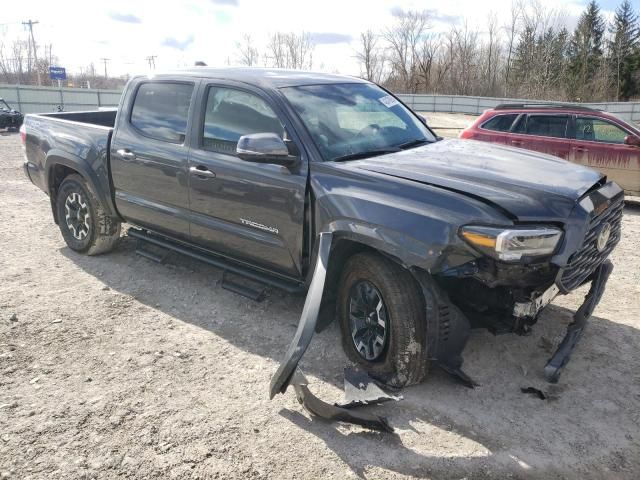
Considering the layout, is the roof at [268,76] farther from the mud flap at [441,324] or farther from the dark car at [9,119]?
the dark car at [9,119]

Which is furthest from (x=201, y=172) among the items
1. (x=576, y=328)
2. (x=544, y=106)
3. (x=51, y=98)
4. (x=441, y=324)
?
(x=51, y=98)

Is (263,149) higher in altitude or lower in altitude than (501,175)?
higher


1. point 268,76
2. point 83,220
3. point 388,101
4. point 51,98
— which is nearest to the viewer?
point 268,76

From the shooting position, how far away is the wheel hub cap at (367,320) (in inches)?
135

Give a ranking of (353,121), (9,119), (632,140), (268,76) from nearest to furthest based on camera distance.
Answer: (353,121) → (268,76) → (632,140) → (9,119)

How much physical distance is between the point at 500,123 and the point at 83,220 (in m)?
6.91

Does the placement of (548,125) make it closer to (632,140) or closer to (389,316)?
(632,140)

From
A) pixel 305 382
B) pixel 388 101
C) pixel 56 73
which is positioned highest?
pixel 56 73

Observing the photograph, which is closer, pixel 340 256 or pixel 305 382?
pixel 305 382

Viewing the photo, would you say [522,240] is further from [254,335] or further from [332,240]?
[254,335]

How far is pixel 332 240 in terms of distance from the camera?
3484 millimetres

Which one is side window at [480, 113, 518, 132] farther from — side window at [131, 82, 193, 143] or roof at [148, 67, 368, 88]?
side window at [131, 82, 193, 143]

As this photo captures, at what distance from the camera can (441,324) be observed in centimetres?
316

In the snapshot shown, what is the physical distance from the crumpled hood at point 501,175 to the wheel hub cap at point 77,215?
3350 millimetres
